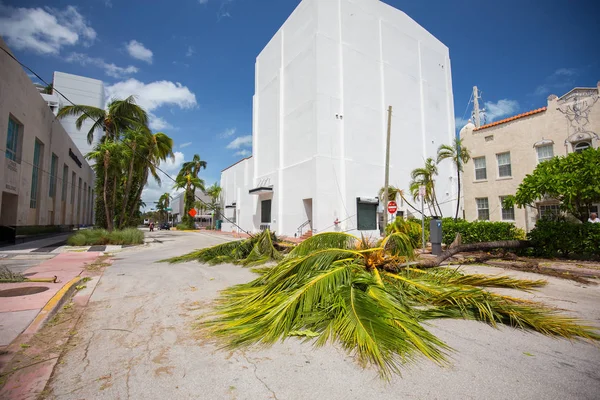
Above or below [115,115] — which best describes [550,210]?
below

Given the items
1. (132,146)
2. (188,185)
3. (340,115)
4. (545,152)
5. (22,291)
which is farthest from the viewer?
(188,185)

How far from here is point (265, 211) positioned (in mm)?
26625

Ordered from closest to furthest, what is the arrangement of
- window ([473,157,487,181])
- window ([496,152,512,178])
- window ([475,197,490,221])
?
window ([496,152,512,178]) < window ([475,197,490,221]) < window ([473,157,487,181])

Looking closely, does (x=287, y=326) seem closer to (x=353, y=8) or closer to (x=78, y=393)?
(x=78, y=393)

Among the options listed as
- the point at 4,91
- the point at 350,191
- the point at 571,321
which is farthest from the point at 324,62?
the point at 571,321

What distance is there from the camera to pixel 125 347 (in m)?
3.11

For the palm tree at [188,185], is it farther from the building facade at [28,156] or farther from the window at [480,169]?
the window at [480,169]

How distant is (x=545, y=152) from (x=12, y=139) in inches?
1128

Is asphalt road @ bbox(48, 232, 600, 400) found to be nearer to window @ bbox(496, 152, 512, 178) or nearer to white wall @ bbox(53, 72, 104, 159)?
window @ bbox(496, 152, 512, 178)

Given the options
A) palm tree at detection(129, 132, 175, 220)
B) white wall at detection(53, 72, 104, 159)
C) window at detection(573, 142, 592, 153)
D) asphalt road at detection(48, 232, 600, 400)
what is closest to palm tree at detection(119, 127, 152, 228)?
palm tree at detection(129, 132, 175, 220)

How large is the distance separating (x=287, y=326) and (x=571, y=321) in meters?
3.14

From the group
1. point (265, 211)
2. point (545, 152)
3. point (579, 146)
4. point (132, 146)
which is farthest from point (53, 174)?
point (579, 146)

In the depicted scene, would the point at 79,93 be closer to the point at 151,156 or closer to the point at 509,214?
the point at 151,156

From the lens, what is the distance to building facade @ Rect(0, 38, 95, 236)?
14.1m
